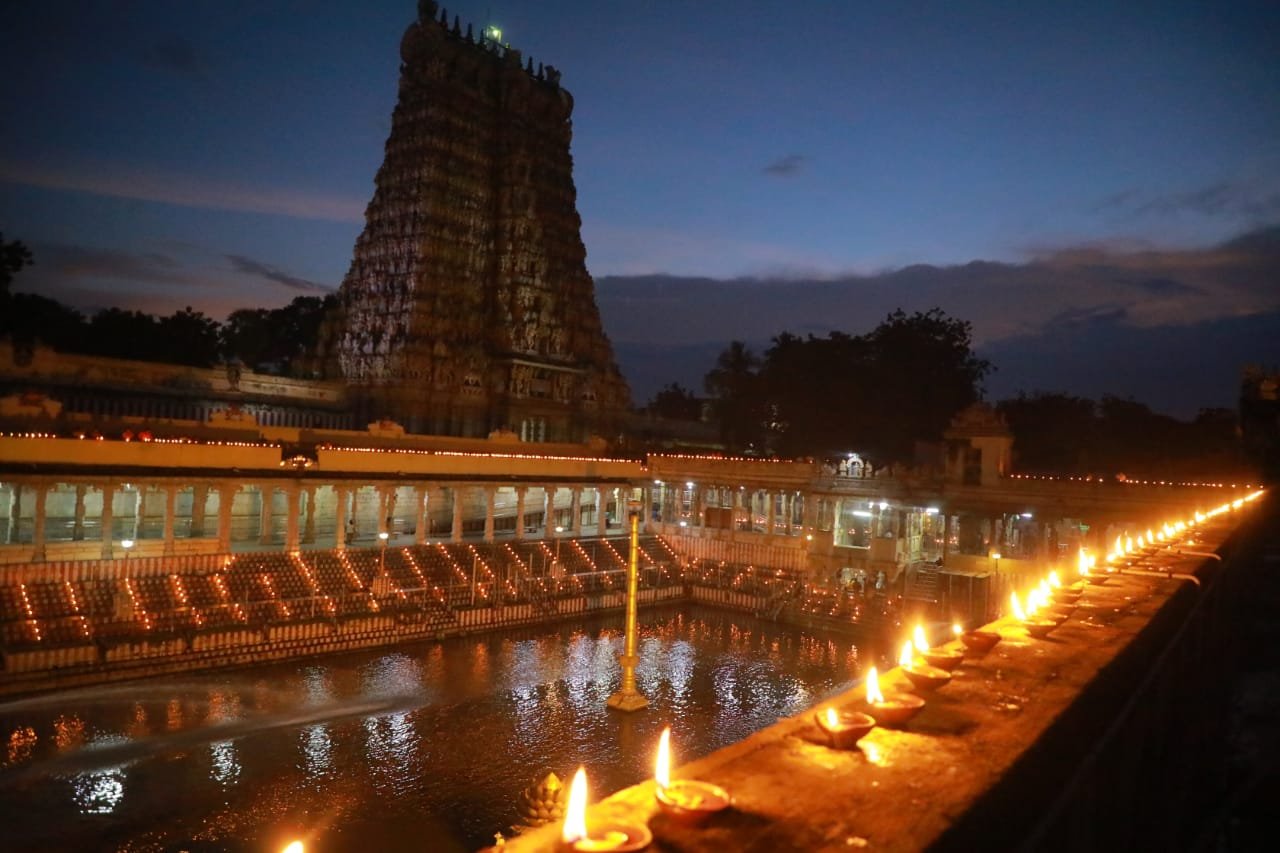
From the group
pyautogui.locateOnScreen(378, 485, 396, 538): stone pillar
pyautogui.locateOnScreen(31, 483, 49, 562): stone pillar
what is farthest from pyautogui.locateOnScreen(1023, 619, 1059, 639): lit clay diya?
pyautogui.locateOnScreen(378, 485, 396, 538): stone pillar

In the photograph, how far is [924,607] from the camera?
32.8 metres

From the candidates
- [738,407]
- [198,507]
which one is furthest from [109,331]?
[738,407]

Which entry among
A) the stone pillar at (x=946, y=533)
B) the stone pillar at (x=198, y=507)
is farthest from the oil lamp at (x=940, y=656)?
the stone pillar at (x=946, y=533)

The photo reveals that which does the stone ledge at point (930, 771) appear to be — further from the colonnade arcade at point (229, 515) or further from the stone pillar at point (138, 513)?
the stone pillar at point (138, 513)

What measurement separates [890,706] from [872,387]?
57.7 meters

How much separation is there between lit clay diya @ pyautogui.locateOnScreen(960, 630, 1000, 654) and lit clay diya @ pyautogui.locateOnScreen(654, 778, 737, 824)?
13.4 ft

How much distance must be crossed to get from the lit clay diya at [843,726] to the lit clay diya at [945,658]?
6.60 ft

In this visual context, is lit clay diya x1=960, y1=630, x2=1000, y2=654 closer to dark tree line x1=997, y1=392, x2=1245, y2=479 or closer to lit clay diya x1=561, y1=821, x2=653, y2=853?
lit clay diya x1=561, y1=821, x2=653, y2=853

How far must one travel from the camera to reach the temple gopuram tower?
174ft

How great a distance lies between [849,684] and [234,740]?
1699 centimetres

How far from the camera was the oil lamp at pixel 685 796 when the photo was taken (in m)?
3.51

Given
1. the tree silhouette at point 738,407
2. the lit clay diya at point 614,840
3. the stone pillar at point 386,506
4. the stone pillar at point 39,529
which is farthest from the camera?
the tree silhouette at point 738,407

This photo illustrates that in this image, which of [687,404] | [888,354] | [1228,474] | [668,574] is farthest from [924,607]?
[687,404]

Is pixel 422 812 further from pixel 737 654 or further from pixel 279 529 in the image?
pixel 279 529
